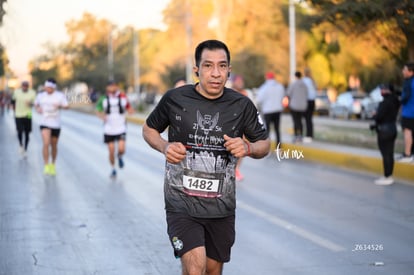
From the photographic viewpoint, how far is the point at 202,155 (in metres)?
4.77

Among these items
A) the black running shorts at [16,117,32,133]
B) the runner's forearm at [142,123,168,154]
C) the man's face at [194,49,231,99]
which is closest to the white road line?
the runner's forearm at [142,123,168,154]

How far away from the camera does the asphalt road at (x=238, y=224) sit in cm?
711

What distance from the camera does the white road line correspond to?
7.85m

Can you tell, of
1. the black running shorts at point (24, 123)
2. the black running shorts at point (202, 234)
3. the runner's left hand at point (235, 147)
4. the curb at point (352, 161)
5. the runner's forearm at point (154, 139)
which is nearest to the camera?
the runner's left hand at point (235, 147)

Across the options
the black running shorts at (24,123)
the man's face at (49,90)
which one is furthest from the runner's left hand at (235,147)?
the black running shorts at (24,123)

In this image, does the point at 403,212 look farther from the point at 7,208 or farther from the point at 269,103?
the point at 269,103

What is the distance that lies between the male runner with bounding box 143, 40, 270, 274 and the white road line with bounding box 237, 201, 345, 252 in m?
3.08

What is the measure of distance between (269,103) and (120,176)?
5363 mm

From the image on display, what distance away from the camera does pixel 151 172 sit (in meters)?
15.3

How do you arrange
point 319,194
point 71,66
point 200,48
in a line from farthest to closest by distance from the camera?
1. point 71,66
2. point 319,194
3. point 200,48

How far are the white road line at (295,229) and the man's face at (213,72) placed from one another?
345 centimetres

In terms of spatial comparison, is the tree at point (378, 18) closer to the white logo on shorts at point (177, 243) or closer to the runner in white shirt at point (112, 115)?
the runner in white shirt at point (112, 115)

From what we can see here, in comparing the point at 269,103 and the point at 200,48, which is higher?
the point at 200,48

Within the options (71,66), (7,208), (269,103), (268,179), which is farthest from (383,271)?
(71,66)
